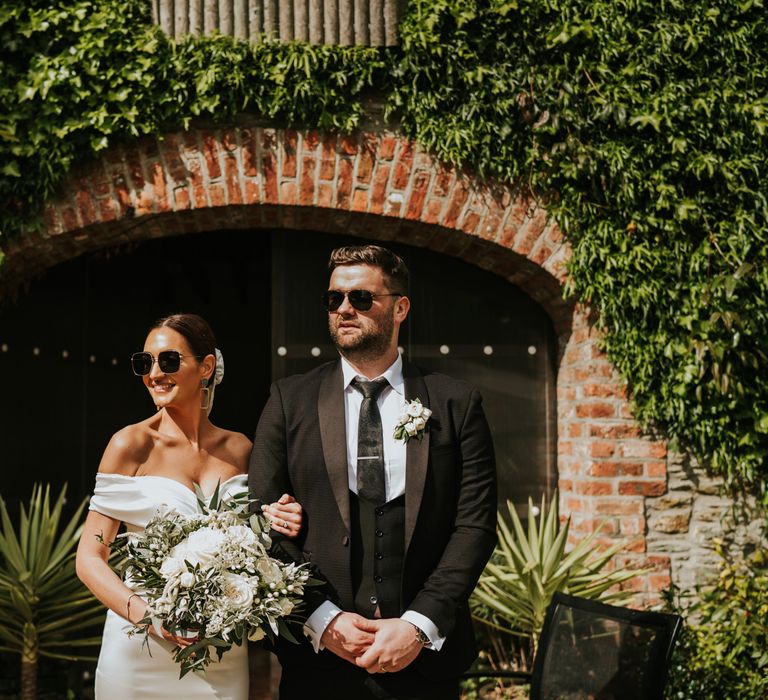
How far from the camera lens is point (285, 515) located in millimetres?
2504

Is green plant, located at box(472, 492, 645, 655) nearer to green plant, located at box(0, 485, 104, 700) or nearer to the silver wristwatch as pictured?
the silver wristwatch

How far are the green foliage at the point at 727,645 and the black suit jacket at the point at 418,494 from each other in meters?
2.23

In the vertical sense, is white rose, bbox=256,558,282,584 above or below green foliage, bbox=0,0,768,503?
below

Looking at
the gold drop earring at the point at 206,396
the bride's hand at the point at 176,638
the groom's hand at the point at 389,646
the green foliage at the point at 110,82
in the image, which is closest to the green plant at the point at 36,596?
the green foliage at the point at 110,82

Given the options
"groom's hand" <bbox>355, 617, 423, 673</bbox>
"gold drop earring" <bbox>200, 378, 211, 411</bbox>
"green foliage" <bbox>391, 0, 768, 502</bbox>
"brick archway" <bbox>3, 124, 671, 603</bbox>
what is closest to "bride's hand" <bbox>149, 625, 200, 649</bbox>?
"groom's hand" <bbox>355, 617, 423, 673</bbox>

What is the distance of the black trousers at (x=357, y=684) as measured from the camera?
2.49 m

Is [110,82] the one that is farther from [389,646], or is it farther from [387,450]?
[389,646]

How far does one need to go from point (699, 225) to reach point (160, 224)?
312 centimetres

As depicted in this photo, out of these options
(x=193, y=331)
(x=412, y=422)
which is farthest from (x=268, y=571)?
(x=193, y=331)

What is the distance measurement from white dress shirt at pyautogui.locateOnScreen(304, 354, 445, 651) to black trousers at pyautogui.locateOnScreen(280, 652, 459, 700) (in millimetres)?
113

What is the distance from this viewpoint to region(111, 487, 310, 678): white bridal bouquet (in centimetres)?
221

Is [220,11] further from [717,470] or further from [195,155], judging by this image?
[717,470]

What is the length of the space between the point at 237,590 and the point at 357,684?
1.84 feet

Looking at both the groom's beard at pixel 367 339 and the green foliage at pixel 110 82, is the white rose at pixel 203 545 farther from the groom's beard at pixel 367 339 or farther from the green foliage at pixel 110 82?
the green foliage at pixel 110 82
